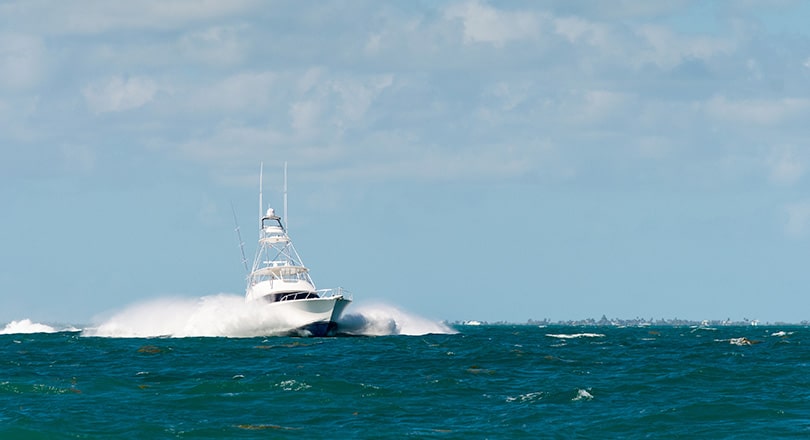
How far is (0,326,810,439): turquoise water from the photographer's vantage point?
34.7 meters

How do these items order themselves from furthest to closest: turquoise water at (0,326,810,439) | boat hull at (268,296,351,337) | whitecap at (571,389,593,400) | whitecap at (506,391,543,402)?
1. boat hull at (268,296,351,337)
2. whitecap at (506,391,543,402)
3. whitecap at (571,389,593,400)
4. turquoise water at (0,326,810,439)

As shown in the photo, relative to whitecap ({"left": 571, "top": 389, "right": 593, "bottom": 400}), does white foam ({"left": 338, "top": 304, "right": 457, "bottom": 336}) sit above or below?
above

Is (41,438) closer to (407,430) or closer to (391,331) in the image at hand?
(407,430)

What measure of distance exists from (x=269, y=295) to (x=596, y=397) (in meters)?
55.7

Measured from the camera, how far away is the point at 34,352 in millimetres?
69375

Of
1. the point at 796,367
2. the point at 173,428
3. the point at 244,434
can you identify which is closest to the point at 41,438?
the point at 173,428

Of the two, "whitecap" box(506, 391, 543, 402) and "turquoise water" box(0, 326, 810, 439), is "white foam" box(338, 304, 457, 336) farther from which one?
"whitecap" box(506, 391, 543, 402)

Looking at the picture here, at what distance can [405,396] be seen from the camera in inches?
1647

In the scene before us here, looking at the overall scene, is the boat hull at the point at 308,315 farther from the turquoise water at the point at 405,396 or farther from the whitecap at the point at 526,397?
the whitecap at the point at 526,397

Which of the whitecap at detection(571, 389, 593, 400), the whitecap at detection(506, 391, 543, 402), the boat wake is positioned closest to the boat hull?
the boat wake

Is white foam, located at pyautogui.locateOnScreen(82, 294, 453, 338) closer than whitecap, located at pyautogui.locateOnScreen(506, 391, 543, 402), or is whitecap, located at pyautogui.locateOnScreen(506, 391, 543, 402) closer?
whitecap, located at pyautogui.locateOnScreen(506, 391, 543, 402)

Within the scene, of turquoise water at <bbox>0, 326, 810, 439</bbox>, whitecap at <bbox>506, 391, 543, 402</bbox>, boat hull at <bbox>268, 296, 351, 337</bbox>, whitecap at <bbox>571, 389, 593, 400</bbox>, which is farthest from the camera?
boat hull at <bbox>268, 296, 351, 337</bbox>

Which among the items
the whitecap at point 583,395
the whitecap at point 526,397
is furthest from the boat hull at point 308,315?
the whitecap at point 583,395

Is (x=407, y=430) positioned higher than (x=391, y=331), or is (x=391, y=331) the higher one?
(x=391, y=331)
